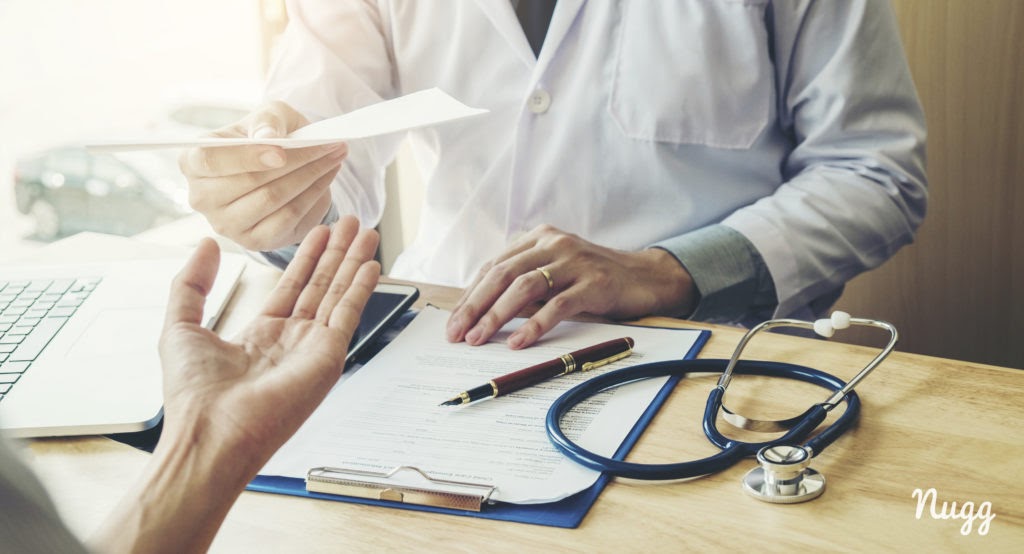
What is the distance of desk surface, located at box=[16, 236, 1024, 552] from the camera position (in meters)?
0.57

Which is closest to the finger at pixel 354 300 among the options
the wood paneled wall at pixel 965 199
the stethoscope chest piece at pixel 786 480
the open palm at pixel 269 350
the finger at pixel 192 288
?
the open palm at pixel 269 350

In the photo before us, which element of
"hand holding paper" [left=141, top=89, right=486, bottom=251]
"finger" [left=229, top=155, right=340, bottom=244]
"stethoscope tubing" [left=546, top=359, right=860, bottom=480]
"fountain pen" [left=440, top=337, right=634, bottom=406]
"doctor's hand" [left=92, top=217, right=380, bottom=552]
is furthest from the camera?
"finger" [left=229, top=155, right=340, bottom=244]

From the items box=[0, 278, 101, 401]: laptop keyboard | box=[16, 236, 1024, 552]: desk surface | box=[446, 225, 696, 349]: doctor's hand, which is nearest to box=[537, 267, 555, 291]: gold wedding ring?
box=[446, 225, 696, 349]: doctor's hand

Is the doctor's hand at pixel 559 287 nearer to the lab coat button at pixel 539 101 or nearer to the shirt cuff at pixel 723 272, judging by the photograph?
the shirt cuff at pixel 723 272

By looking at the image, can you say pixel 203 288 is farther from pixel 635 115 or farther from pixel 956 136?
pixel 956 136

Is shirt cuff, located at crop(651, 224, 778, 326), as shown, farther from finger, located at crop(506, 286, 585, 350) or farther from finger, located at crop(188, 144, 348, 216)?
finger, located at crop(188, 144, 348, 216)

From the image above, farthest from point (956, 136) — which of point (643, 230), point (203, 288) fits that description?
point (203, 288)

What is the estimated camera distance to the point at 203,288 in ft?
2.35

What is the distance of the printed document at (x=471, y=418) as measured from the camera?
66cm

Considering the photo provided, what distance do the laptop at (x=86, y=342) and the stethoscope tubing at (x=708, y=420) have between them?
361 mm

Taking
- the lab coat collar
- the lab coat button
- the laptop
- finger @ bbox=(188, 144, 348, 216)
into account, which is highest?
the lab coat collar

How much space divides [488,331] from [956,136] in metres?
1.00

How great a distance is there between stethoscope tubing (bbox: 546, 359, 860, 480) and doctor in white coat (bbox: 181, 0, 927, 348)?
0.57 feet

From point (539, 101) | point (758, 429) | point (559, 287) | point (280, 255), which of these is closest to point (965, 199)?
point (539, 101)
